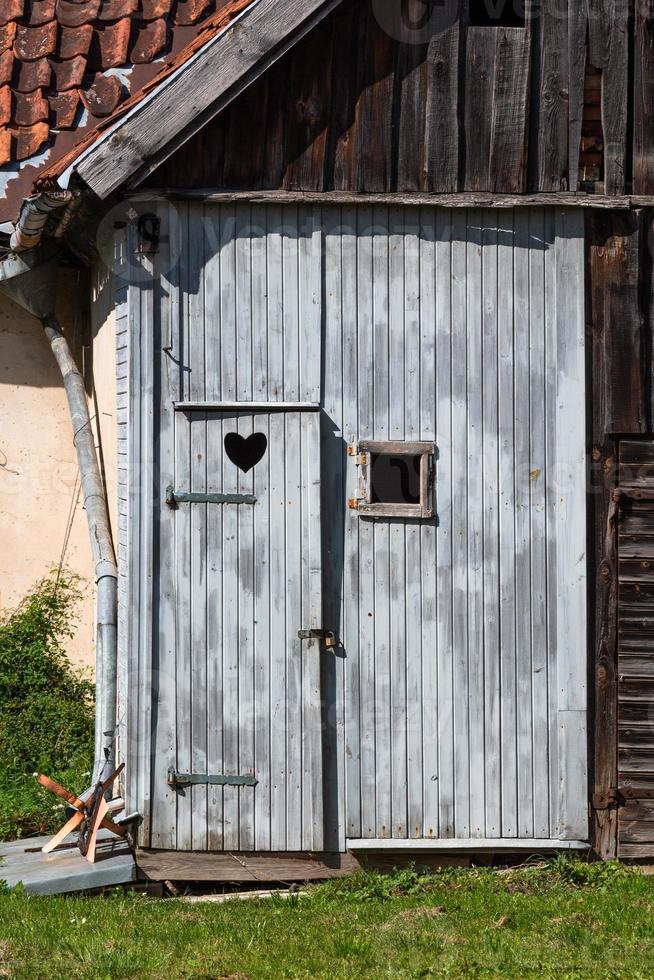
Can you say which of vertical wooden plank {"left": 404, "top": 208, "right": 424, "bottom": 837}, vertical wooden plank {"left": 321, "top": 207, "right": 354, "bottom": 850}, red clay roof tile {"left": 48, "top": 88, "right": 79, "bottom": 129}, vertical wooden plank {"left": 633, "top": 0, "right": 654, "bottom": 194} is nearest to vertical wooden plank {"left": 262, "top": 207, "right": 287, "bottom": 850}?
vertical wooden plank {"left": 321, "top": 207, "right": 354, "bottom": 850}

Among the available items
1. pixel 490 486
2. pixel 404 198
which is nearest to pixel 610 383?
pixel 490 486

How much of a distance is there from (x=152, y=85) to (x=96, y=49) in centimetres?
151

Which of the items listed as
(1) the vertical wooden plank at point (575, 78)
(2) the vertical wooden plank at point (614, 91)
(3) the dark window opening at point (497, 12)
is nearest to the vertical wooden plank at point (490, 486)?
(1) the vertical wooden plank at point (575, 78)

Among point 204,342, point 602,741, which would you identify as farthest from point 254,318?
point 602,741

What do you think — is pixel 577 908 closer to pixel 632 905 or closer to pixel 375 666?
pixel 632 905

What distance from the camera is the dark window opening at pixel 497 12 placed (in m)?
6.43

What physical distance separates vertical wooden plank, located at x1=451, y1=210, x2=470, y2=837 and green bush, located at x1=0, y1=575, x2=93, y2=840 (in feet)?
8.72

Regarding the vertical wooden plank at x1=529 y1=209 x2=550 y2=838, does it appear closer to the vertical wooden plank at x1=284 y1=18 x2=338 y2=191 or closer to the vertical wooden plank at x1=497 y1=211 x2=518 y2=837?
the vertical wooden plank at x1=497 y1=211 x2=518 y2=837

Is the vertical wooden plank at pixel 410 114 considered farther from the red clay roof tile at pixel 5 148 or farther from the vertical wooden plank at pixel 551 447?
the red clay roof tile at pixel 5 148

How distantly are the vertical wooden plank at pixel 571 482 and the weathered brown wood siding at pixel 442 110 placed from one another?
419 mm

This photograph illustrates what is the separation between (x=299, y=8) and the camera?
19.4 feet

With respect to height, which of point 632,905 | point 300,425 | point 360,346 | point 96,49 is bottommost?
point 632,905

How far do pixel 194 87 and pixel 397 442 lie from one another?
7.61 feet

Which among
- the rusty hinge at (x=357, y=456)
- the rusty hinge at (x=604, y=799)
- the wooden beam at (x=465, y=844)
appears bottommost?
the wooden beam at (x=465, y=844)
